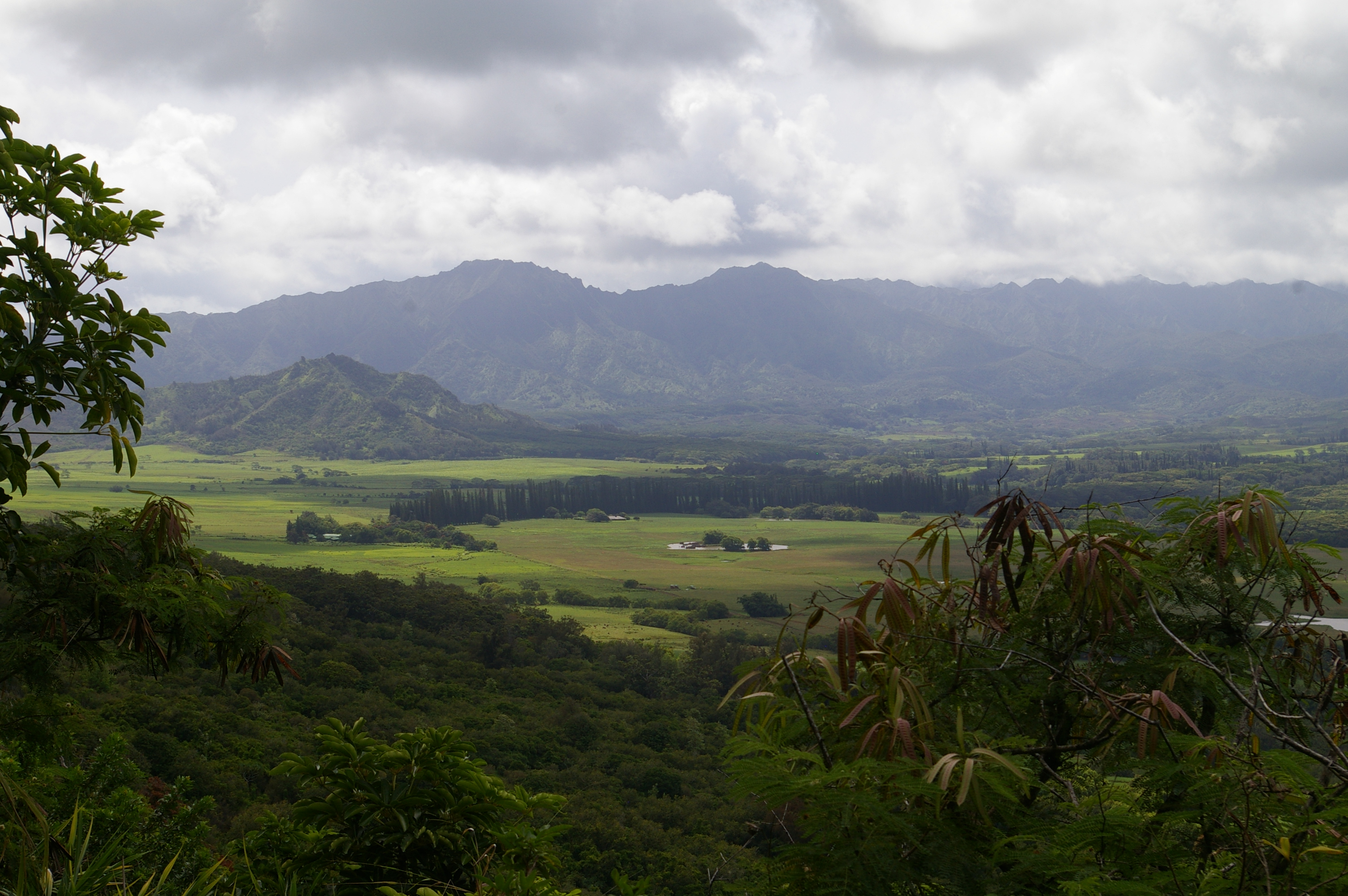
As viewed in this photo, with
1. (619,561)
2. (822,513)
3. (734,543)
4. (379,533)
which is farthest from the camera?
(822,513)

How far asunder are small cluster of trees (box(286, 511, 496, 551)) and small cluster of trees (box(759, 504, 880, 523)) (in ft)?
178

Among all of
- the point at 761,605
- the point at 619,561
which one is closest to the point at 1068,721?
the point at 761,605

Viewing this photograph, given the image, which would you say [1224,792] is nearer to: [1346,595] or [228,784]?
[228,784]

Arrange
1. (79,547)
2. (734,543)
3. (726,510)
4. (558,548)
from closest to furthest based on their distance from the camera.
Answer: (79,547), (558,548), (734,543), (726,510)

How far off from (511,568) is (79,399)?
89.7 meters

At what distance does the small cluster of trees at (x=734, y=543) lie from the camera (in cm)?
11394

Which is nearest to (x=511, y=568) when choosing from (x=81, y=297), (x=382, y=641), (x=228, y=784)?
(x=382, y=641)

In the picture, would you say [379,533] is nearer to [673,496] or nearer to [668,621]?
[668,621]

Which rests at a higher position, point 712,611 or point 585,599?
point 585,599

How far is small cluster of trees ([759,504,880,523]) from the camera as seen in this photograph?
141125mm

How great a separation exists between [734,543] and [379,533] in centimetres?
4570

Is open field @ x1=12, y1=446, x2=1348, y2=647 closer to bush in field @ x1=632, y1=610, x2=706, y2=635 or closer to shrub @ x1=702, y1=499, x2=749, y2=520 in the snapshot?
bush in field @ x1=632, y1=610, x2=706, y2=635

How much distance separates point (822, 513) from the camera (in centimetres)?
14712

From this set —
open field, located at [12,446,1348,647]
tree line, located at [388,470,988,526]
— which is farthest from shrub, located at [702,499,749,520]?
open field, located at [12,446,1348,647]
